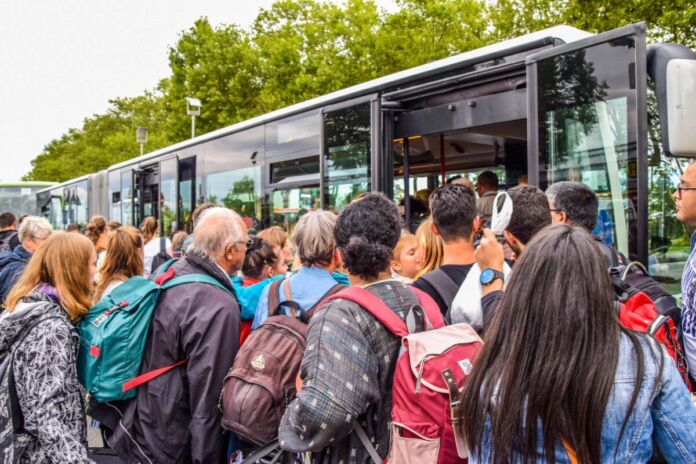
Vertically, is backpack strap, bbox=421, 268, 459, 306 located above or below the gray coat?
above

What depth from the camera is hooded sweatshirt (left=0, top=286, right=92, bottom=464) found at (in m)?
2.73

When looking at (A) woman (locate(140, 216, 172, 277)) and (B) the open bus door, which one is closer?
(B) the open bus door

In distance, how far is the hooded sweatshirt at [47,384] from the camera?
273 cm

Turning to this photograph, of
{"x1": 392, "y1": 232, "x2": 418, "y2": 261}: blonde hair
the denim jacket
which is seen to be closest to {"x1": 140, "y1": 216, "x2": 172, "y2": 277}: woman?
{"x1": 392, "y1": 232, "x2": 418, "y2": 261}: blonde hair

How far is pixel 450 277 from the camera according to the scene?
3016mm

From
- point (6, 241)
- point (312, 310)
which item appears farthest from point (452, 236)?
point (6, 241)

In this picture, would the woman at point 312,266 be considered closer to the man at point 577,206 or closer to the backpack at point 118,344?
the backpack at point 118,344

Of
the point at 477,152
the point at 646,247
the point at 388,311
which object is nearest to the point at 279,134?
the point at 477,152

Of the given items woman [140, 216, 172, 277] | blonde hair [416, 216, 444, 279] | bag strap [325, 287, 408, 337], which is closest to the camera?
bag strap [325, 287, 408, 337]

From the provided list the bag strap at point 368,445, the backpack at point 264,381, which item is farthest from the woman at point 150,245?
the bag strap at point 368,445

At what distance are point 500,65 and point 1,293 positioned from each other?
17.1 feet

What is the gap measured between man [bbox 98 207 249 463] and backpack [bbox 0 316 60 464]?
51cm

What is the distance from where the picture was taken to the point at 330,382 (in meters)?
2.17

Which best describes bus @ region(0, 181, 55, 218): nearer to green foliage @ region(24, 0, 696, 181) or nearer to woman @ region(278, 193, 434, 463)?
green foliage @ region(24, 0, 696, 181)
